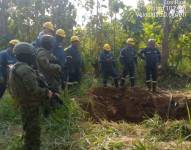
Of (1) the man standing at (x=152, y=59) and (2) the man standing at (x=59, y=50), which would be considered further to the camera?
(1) the man standing at (x=152, y=59)

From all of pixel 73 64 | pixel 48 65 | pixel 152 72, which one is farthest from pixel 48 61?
pixel 152 72

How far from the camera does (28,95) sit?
215 inches

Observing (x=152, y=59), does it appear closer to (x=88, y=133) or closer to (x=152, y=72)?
(x=152, y=72)

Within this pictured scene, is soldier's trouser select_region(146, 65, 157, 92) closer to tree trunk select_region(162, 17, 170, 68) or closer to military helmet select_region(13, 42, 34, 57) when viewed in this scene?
tree trunk select_region(162, 17, 170, 68)

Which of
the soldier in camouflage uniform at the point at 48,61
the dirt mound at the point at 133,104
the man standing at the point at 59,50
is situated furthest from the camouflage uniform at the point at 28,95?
the man standing at the point at 59,50

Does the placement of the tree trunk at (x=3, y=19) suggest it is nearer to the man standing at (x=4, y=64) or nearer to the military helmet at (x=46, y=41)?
the man standing at (x=4, y=64)

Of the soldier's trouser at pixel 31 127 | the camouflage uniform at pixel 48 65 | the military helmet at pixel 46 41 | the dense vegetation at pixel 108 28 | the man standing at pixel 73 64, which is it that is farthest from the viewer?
the dense vegetation at pixel 108 28

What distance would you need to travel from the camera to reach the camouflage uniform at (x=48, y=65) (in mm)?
7723

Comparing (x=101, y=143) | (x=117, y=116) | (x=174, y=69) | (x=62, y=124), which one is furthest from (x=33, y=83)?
(x=174, y=69)

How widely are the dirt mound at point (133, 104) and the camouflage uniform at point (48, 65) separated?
1.21 meters

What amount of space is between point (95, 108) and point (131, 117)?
1049 mm

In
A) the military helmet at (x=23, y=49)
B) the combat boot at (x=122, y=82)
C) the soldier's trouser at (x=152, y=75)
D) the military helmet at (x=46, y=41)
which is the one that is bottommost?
the combat boot at (x=122, y=82)

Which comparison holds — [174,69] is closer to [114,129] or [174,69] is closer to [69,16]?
[69,16]

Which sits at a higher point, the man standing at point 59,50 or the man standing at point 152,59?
the man standing at point 59,50
